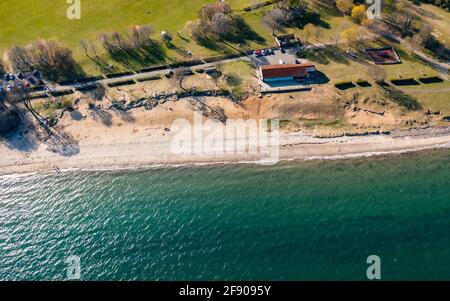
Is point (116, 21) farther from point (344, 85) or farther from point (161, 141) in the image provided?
point (344, 85)

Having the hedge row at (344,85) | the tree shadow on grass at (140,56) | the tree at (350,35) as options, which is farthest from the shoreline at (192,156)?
the tree at (350,35)

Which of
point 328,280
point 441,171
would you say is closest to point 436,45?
point 441,171

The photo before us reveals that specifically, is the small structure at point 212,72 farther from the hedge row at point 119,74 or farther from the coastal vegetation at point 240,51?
the hedge row at point 119,74

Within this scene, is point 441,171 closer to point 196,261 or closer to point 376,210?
point 376,210

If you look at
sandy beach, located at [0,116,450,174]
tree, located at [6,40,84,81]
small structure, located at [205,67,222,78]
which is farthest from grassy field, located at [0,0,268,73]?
sandy beach, located at [0,116,450,174]

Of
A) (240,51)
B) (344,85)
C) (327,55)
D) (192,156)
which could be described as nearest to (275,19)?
(240,51)

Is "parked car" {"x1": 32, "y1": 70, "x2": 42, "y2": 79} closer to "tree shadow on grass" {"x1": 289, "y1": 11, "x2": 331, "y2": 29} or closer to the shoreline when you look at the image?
the shoreline
